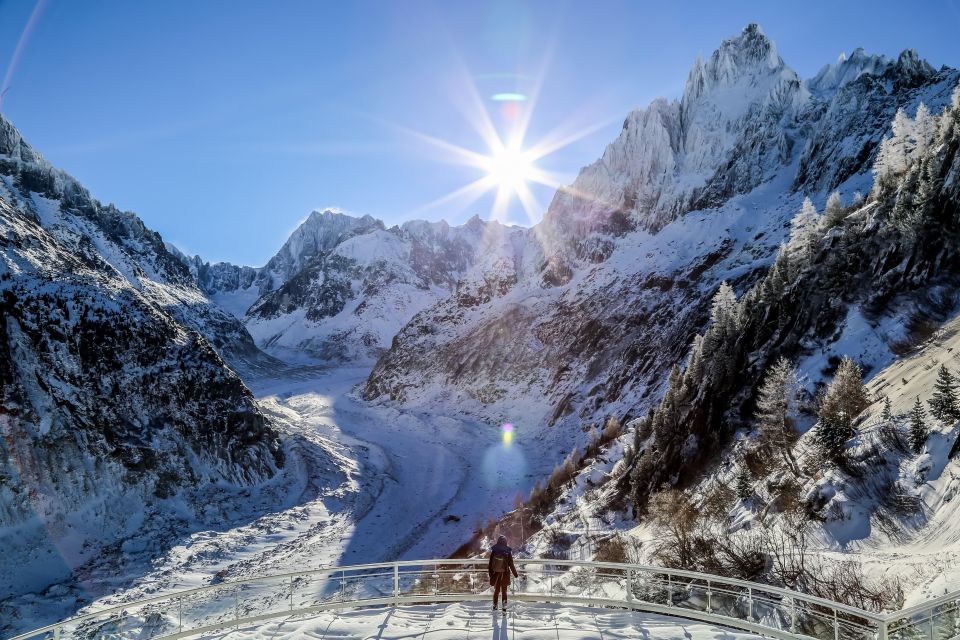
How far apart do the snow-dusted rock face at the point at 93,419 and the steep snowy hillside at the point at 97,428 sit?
83mm

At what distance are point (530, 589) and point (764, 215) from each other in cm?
8064

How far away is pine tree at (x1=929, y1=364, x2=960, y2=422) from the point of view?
52.2ft

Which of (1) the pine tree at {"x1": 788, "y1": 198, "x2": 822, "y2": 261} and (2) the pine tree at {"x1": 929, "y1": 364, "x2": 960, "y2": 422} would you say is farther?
(1) the pine tree at {"x1": 788, "y1": 198, "x2": 822, "y2": 261}

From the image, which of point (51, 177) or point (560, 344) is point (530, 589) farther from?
point (51, 177)

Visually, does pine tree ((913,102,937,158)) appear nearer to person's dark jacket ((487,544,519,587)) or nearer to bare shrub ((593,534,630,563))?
bare shrub ((593,534,630,563))

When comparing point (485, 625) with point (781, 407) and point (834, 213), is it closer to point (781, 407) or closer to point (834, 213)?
point (781, 407)

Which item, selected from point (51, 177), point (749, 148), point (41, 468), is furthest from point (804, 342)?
point (51, 177)

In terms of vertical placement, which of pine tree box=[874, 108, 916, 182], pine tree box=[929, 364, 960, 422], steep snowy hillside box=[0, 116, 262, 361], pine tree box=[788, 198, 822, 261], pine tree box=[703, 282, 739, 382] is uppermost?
steep snowy hillside box=[0, 116, 262, 361]

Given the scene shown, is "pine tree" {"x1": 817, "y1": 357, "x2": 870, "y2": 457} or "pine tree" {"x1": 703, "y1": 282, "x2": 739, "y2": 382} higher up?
"pine tree" {"x1": 703, "y1": 282, "x2": 739, "y2": 382}

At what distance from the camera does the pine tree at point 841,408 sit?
19062 millimetres

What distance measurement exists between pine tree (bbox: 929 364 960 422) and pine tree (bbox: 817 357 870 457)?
2.92 m

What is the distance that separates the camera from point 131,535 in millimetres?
33594

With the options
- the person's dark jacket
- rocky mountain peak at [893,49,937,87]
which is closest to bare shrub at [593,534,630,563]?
the person's dark jacket

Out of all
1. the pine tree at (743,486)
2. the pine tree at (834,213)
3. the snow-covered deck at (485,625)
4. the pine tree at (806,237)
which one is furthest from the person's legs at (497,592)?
the pine tree at (834,213)
